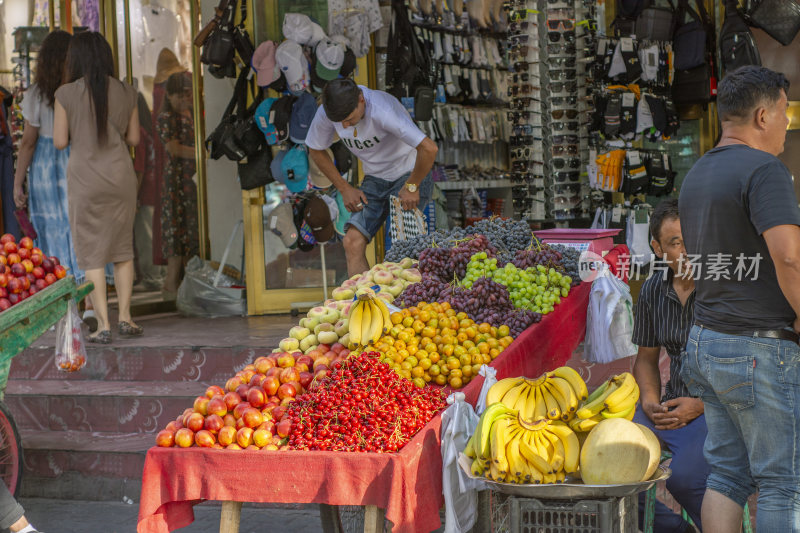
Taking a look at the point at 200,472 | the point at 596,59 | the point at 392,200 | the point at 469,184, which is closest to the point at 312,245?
the point at 392,200

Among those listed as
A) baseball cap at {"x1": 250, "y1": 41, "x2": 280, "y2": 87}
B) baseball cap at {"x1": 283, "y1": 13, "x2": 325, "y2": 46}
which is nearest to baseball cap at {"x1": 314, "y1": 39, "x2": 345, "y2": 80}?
baseball cap at {"x1": 283, "y1": 13, "x2": 325, "y2": 46}

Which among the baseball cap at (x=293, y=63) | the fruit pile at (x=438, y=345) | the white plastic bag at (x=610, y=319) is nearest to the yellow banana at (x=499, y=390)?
the fruit pile at (x=438, y=345)

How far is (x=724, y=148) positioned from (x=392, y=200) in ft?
9.26

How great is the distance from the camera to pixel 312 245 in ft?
23.5

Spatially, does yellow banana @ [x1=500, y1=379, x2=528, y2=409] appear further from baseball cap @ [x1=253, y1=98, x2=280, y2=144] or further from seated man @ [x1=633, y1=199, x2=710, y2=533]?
baseball cap @ [x1=253, y1=98, x2=280, y2=144]

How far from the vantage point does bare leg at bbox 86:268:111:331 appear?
5.98 meters

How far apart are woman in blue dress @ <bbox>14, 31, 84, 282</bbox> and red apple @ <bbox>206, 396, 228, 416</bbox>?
3.78 metres

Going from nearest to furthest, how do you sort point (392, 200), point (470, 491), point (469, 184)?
1. point (470, 491)
2. point (392, 200)
3. point (469, 184)

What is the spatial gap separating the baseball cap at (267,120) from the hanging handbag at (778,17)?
4196 mm

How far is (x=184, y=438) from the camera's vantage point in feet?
9.42

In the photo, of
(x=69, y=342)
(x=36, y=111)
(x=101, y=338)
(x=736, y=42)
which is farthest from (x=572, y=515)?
(x=736, y=42)

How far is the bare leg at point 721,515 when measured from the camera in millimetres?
2908

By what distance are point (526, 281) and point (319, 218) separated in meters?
2.89

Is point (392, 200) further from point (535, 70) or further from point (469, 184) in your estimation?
point (469, 184)
